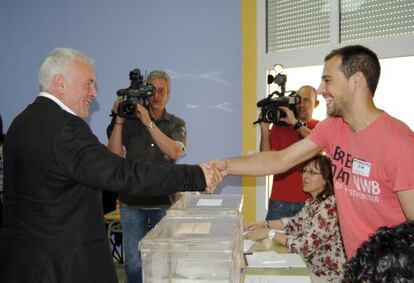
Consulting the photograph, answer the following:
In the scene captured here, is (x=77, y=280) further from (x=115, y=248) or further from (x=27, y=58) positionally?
(x=27, y=58)

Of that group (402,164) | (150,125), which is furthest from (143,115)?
(402,164)

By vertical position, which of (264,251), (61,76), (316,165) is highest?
(61,76)

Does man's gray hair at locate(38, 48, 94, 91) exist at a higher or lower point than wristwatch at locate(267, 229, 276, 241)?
higher

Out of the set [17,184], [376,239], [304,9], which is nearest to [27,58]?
[304,9]

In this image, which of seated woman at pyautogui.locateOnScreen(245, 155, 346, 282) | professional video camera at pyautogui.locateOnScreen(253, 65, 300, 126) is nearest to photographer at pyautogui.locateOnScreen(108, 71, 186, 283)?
professional video camera at pyautogui.locateOnScreen(253, 65, 300, 126)

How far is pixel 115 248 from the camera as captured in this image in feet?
14.3

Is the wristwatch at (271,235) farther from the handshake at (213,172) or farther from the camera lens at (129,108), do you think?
the camera lens at (129,108)

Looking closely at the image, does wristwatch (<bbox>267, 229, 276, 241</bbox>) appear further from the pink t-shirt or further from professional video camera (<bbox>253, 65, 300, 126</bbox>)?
professional video camera (<bbox>253, 65, 300, 126</bbox>)

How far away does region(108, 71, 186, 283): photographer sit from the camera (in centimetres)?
286

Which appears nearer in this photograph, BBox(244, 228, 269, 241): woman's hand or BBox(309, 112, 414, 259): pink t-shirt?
BBox(309, 112, 414, 259): pink t-shirt

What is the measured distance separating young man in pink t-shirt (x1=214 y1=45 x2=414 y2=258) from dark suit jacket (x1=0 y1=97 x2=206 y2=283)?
27.3 inches

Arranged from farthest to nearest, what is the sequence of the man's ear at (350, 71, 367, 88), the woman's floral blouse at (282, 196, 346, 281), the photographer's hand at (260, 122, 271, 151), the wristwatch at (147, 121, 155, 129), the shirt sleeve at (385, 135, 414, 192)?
the photographer's hand at (260, 122, 271, 151) < the wristwatch at (147, 121, 155, 129) < the woman's floral blouse at (282, 196, 346, 281) < the man's ear at (350, 71, 367, 88) < the shirt sleeve at (385, 135, 414, 192)

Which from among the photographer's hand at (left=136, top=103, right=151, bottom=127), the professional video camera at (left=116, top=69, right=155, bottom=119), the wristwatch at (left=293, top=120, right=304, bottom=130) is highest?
the professional video camera at (left=116, top=69, right=155, bottom=119)

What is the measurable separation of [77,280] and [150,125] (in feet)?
4.47
